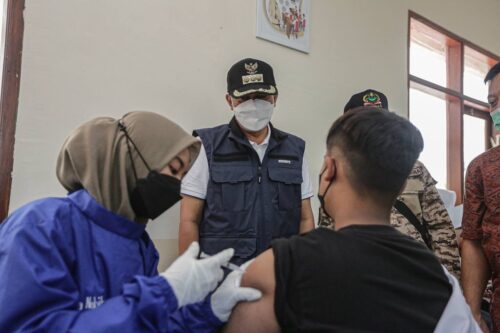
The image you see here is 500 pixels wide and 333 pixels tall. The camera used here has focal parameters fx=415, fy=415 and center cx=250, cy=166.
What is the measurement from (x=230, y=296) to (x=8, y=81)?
117 centimetres

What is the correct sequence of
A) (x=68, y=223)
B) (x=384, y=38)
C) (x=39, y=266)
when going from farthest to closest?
1. (x=384, y=38)
2. (x=68, y=223)
3. (x=39, y=266)

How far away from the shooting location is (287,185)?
5.91 feet

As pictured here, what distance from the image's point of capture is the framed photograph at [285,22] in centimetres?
226

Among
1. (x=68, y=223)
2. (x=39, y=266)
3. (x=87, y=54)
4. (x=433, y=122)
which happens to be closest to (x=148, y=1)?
(x=87, y=54)

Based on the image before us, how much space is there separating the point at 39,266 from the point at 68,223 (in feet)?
0.41

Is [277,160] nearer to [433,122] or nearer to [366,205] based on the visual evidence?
[366,205]

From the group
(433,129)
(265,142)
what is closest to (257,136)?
(265,142)

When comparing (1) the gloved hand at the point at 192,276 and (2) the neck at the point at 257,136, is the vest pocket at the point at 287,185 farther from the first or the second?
(1) the gloved hand at the point at 192,276

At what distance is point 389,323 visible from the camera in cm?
79

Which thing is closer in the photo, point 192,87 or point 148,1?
point 148,1

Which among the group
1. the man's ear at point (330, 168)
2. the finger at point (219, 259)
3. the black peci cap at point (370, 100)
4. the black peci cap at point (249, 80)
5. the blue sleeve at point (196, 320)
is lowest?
the blue sleeve at point (196, 320)

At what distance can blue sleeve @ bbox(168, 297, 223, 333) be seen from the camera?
0.92 metres

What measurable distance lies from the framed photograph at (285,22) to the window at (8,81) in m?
1.18

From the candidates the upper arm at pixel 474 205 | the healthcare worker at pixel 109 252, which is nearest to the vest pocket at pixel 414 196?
the upper arm at pixel 474 205
